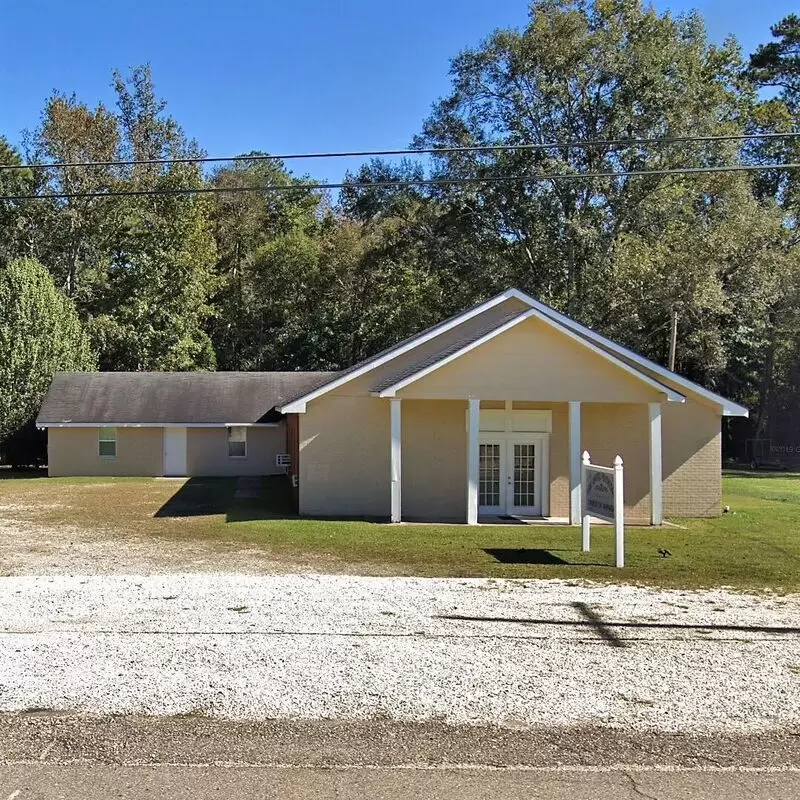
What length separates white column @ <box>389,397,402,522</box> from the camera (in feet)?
62.1

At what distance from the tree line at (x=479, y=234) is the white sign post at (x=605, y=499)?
18.4 meters

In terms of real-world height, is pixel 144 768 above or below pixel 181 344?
below

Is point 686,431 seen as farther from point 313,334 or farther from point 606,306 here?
point 313,334

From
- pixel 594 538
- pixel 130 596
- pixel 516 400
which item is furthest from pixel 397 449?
pixel 130 596

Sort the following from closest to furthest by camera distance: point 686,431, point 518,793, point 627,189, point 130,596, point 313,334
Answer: point 518,793
point 130,596
point 686,431
point 627,189
point 313,334

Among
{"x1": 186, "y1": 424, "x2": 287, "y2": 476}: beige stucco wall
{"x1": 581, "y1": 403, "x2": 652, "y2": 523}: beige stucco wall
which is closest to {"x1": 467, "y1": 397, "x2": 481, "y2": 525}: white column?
{"x1": 581, "y1": 403, "x2": 652, "y2": 523}: beige stucco wall

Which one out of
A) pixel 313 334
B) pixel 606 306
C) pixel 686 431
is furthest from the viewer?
pixel 313 334

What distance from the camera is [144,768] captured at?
5168mm

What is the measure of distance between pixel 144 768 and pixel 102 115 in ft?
144

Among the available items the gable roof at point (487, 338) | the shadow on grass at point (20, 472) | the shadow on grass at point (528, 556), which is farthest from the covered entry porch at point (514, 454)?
the shadow on grass at point (20, 472)

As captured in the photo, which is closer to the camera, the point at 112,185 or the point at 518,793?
the point at 518,793

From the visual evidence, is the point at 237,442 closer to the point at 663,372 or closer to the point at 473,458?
the point at 473,458

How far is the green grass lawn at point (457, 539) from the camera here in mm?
12672

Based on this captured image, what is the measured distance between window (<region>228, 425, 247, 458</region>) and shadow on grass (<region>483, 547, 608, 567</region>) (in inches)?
806
